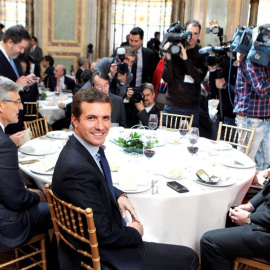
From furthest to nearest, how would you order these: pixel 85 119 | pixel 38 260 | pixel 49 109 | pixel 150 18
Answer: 1. pixel 150 18
2. pixel 49 109
3. pixel 38 260
4. pixel 85 119

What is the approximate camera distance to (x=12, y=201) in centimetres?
196

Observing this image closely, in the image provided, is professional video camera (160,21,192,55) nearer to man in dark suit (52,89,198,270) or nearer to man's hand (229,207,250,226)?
man's hand (229,207,250,226)

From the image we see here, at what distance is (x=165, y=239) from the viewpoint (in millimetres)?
2133

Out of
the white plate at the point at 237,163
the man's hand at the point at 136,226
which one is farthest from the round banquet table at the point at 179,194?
the man's hand at the point at 136,226

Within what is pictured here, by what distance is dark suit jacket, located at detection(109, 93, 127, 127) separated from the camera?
3686mm

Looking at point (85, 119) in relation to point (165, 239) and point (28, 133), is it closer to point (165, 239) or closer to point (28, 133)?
point (165, 239)

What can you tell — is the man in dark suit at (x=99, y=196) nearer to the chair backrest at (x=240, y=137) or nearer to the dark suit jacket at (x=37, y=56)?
the chair backrest at (x=240, y=137)

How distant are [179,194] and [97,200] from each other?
62 cm

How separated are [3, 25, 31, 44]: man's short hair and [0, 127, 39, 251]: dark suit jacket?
1775mm

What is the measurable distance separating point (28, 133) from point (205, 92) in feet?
9.35

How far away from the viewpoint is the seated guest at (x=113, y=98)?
11.5ft

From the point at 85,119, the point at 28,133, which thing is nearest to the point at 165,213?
the point at 85,119

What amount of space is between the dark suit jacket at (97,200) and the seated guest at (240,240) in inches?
20.0

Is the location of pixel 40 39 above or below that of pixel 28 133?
above
